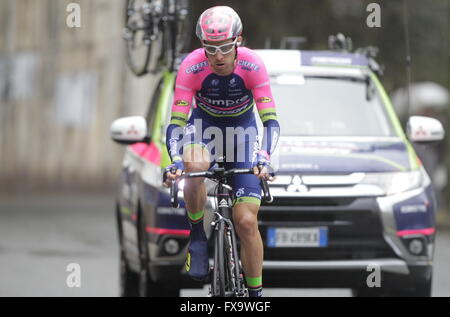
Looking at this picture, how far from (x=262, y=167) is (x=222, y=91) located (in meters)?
0.71

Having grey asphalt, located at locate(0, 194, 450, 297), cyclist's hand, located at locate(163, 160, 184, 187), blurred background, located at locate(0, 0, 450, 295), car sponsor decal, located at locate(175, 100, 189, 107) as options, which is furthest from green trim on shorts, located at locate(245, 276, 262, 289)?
blurred background, located at locate(0, 0, 450, 295)

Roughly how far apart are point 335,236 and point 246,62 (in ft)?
6.89

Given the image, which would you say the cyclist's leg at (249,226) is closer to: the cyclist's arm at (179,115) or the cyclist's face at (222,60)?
the cyclist's arm at (179,115)

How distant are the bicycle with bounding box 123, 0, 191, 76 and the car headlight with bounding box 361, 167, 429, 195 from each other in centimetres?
207

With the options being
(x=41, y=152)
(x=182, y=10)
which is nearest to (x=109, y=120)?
(x=41, y=152)

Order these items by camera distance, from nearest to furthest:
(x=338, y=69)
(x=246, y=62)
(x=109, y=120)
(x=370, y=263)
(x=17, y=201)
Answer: (x=246, y=62) < (x=370, y=263) < (x=338, y=69) < (x=17, y=201) < (x=109, y=120)

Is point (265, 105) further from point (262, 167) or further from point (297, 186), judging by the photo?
point (297, 186)

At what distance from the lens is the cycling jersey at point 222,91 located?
7598mm

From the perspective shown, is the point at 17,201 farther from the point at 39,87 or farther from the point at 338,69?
the point at 338,69

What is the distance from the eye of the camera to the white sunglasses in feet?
23.7

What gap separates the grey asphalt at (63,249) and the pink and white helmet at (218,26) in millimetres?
4572

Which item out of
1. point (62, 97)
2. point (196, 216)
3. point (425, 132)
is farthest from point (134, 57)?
point (62, 97)

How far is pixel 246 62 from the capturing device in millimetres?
7672

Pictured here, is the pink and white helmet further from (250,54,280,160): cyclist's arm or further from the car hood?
the car hood
